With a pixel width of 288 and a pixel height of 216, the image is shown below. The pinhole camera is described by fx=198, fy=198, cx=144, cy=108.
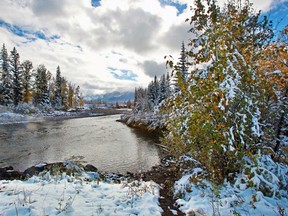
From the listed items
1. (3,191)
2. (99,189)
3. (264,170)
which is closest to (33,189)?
(3,191)

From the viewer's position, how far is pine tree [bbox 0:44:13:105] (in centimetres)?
4153

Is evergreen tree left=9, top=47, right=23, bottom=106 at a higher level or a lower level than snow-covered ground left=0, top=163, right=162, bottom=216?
higher

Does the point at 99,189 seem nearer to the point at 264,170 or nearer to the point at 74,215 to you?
the point at 74,215

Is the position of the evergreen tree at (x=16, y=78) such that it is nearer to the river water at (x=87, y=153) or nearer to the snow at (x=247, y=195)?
the river water at (x=87, y=153)

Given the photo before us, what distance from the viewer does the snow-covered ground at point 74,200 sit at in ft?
11.8

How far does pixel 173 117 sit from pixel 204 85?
1.29 meters

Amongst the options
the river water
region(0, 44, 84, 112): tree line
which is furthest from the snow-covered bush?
the river water

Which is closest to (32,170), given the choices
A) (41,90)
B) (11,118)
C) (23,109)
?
(11,118)

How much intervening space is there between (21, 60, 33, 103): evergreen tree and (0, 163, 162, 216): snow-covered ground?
48547mm

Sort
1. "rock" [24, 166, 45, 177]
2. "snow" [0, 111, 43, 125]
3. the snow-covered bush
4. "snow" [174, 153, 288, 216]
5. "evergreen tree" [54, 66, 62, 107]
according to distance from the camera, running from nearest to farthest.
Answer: "snow" [174, 153, 288, 216], "rock" [24, 166, 45, 177], "snow" [0, 111, 43, 125], the snow-covered bush, "evergreen tree" [54, 66, 62, 107]

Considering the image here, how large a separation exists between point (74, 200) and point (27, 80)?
51928 mm

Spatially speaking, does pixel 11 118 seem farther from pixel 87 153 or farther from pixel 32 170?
pixel 32 170

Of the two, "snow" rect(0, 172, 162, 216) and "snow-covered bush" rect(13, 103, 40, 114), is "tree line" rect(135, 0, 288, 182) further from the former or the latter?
"snow-covered bush" rect(13, 103, 40, 114)

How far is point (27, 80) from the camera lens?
157 ft
